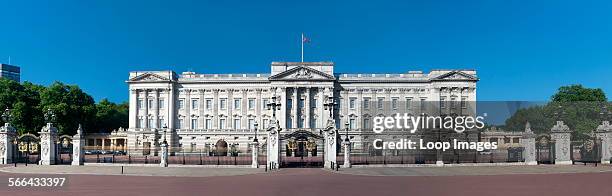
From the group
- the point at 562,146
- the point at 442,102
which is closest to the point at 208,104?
the point at 442,102

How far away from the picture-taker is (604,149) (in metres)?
→ 47.6

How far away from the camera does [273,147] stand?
4309 centimetres

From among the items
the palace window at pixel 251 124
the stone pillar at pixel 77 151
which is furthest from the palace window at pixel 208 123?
the stone pillar at pixel 77 151

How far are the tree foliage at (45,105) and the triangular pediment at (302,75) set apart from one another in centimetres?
3060

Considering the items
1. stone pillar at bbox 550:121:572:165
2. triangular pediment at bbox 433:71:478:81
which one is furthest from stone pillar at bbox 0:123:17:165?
triangular pediment at bbox 433:71:478:81

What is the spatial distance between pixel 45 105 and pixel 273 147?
167 ft

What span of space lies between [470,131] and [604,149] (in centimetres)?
1208

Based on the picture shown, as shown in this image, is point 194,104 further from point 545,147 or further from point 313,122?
point 545,147

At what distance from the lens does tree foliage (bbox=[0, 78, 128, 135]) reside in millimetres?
75125

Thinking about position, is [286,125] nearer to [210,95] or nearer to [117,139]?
[210,95]

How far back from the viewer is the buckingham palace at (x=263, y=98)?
8325cm

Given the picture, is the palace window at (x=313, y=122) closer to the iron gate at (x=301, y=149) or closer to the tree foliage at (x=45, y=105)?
the iron gate at (x=301, y=149)

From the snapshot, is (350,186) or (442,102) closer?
(350,186)

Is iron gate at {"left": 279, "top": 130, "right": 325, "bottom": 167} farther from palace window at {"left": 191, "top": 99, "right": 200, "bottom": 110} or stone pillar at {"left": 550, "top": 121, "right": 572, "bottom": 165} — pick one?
stone pillar at {"left": 550, "top": 121, "right": 572, "bottom": 165}
